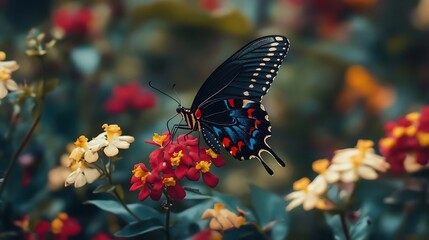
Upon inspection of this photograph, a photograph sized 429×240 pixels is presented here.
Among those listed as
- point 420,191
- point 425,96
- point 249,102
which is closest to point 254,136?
point 249,102

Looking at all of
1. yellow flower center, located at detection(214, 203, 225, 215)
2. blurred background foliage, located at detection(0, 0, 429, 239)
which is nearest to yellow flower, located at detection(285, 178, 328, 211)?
yellow flower center, located at detection(214, 203, 225, 215)

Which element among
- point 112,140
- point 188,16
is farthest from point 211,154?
point 188,16

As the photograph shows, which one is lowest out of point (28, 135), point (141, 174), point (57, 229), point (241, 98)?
point (57, 229)

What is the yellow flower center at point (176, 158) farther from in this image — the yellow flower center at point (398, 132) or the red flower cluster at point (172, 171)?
the yellow flower center at point (398, 132)

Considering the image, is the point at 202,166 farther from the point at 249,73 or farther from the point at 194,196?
the point at 249,73

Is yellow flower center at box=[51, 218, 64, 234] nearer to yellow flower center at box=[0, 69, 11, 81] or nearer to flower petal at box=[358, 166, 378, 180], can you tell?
yellow flower center at box=[0, 69, 11, 81]

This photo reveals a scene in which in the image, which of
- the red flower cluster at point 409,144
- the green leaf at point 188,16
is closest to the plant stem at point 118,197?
the red flower cluster at point 409,144
